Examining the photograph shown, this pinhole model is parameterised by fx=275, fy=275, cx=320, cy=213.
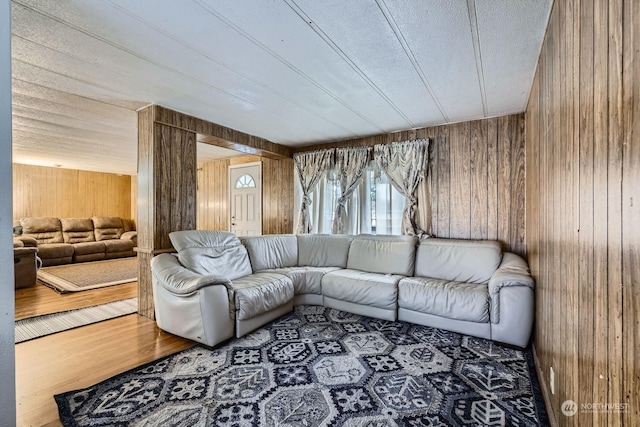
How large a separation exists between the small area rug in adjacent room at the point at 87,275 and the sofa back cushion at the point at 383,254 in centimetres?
394

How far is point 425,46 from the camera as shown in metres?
1.91

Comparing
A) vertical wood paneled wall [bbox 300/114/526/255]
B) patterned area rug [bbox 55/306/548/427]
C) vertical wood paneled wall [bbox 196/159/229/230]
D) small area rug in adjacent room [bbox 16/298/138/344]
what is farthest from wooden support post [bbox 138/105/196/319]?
vertical wood paneled wall [bbox 300/114/526/255]

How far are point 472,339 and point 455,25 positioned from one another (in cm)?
255

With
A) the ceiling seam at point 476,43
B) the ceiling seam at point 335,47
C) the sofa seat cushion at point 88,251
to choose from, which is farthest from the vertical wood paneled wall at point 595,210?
the sofa seat cushion at point 88,251

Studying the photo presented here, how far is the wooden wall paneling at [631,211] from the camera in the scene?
668 mm

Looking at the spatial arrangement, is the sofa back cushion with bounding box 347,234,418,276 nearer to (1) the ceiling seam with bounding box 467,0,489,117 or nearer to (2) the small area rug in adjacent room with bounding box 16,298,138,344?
(1) the ceiling seam with bounding box 467,0,489,117

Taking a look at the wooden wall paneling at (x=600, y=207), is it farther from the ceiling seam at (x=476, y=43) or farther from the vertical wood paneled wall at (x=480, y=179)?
the vertical wood paneled wall at (x=480, y=179)

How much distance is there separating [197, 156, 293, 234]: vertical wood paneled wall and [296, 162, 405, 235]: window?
2.13ft

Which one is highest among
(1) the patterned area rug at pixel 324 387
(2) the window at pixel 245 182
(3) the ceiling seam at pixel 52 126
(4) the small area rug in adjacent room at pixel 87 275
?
(3) the ceiling seam at pixel 52 126

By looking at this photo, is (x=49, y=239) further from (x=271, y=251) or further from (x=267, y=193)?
(x=271, y=251)

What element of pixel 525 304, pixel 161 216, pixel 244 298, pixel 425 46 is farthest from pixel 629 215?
pixel 161 216

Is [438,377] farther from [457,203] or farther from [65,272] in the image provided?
[65,272]

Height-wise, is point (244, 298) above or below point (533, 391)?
above

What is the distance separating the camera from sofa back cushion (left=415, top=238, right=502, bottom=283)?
3.01 metres
